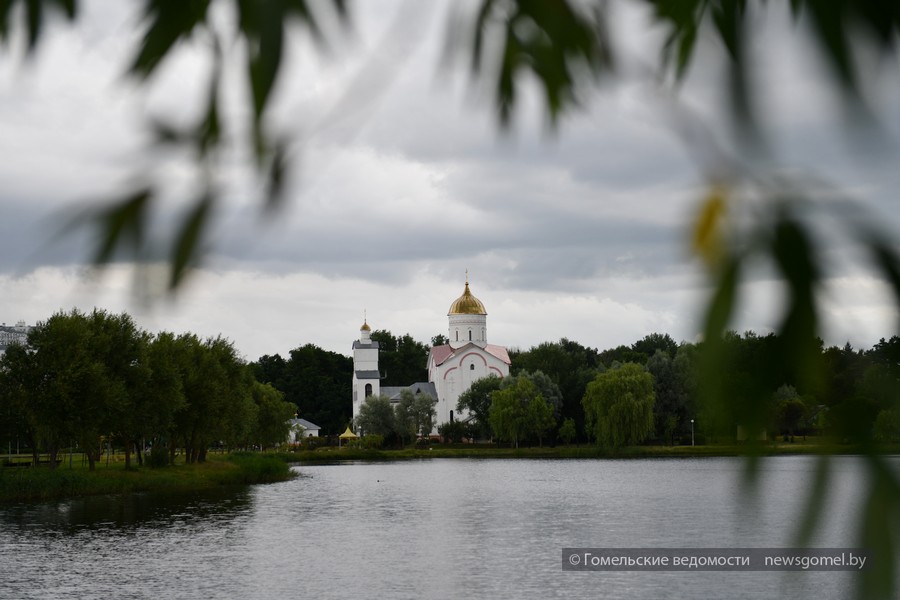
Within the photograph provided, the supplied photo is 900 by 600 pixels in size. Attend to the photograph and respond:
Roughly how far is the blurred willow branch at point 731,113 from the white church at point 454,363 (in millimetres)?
93230

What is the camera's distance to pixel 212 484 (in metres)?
48.0

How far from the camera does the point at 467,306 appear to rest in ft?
335

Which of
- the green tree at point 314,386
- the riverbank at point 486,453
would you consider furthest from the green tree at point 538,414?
the green tree at point 314,386

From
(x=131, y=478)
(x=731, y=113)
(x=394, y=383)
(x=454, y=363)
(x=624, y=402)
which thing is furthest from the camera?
(x=394, y=383)

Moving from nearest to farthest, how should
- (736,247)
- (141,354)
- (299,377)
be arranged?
(736,247) → (141,354) → (299,377)

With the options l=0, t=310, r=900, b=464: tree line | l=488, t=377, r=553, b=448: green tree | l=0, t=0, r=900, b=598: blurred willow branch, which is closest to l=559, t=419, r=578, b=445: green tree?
l=0, t=310, r=900, b=464: tree line

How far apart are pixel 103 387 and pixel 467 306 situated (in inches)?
2552

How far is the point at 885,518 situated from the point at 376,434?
85.7 metres

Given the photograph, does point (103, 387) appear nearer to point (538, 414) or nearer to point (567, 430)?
point (538, 414)

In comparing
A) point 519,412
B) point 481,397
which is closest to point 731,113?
point 519,412

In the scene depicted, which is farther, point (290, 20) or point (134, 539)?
point (134, 539)

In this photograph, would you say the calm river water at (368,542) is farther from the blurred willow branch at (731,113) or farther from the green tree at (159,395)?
the blurred willow branch at (731,113)

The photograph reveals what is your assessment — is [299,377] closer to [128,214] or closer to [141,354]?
[141,354]

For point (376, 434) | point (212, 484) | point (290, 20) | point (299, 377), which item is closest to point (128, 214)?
point (290, 20)
